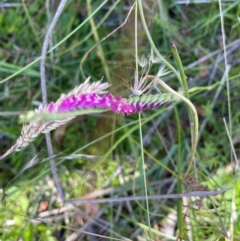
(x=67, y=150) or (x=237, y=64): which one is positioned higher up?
(x=237, y=64)

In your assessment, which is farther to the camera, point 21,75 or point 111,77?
point 21,75

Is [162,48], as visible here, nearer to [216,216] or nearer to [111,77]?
[111,77]

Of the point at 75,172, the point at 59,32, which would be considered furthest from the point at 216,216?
the point at 59,32

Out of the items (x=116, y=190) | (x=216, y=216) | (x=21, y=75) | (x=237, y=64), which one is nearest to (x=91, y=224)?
(x=116, y=190)

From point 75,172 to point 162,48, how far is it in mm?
390

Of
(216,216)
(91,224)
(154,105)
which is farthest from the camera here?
(91,224)

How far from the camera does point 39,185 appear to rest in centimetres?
109

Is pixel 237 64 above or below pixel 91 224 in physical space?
above

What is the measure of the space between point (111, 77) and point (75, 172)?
26cm

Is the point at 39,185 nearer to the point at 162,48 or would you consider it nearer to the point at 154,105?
the point at 162,48

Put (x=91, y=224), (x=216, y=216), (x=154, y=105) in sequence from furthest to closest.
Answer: (x=91, y=224) < (x=216, y=216) < (x=154, y=105)

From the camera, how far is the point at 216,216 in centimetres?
95

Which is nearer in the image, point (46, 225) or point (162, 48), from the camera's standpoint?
point (46, 225)

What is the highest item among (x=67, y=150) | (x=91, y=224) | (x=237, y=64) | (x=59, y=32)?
(x=59, y=32)
